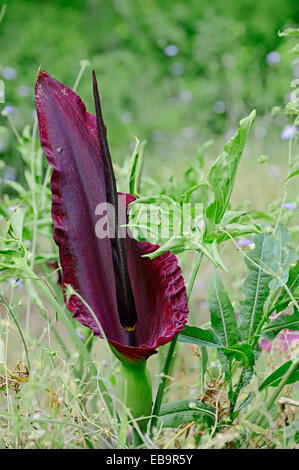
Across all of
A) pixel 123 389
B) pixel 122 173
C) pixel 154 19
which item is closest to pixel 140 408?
pixel 123 389

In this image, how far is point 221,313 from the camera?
1.69ft

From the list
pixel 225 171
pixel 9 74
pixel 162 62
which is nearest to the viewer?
pixel 225 171

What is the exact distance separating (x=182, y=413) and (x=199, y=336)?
0.07 metres

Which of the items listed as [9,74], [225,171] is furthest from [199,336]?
[9,74]

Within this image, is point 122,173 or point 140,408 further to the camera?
point 122,173

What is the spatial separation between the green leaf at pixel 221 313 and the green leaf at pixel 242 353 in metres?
0.02

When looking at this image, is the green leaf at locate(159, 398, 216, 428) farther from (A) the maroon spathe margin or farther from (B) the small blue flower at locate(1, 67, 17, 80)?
(B) the small blue flower at locate(1, 67, 17, 80)

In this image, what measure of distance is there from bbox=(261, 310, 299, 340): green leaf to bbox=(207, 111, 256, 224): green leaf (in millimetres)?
108

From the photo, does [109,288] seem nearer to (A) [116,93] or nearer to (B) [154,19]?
(A) [116,93]

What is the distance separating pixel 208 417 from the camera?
528mm

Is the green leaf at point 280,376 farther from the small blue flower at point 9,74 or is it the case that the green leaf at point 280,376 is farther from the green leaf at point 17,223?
the small blue flower at point 9,74
